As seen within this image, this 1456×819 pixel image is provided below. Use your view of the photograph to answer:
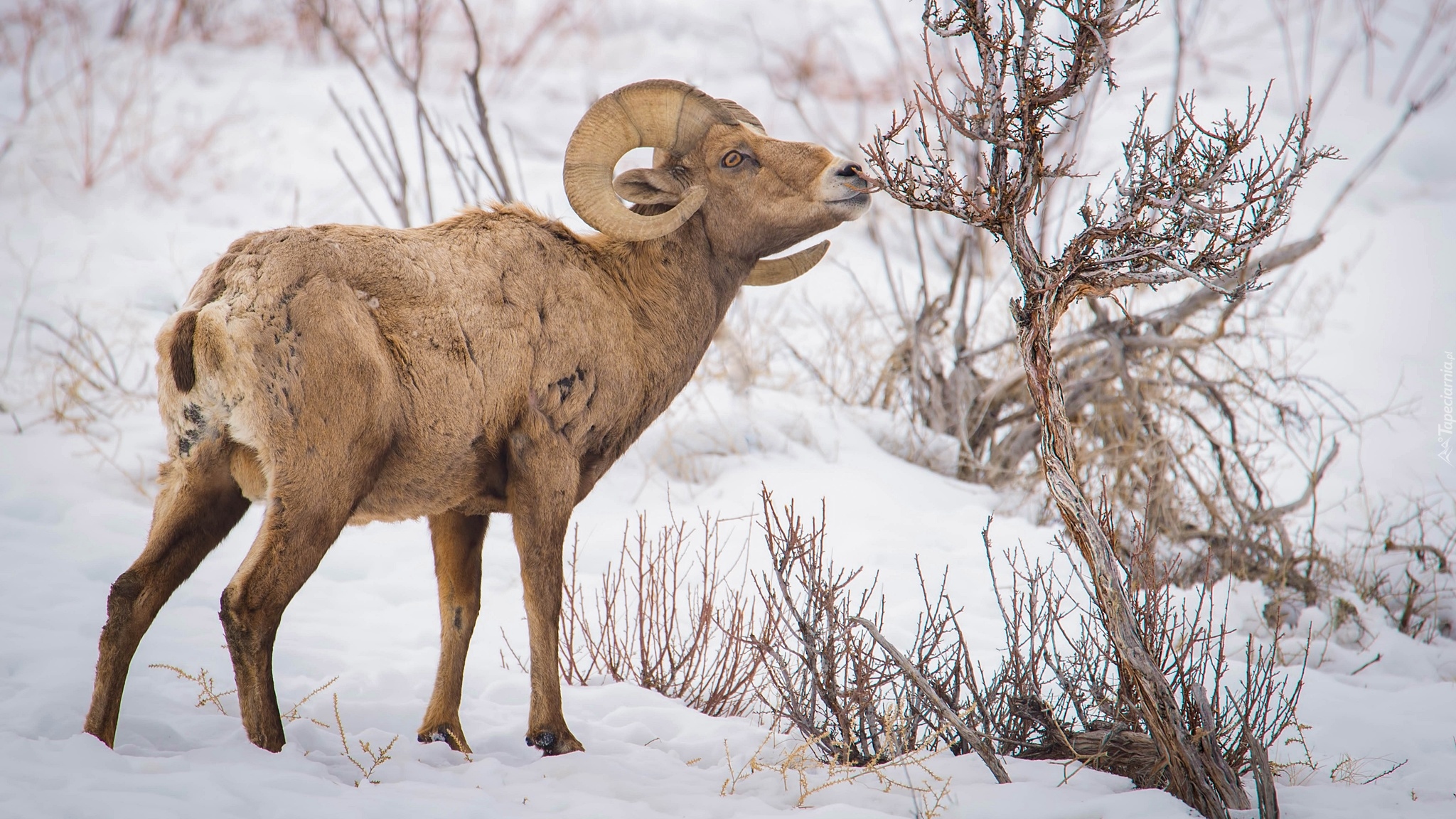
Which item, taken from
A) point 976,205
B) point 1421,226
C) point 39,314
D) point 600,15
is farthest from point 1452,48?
point 39,314

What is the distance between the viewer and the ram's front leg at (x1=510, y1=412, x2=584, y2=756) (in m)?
3.54

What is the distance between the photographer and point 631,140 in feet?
12.9

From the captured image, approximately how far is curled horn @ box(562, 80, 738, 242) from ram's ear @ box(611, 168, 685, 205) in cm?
10

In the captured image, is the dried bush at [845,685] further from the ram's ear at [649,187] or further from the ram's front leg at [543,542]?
the ram's ear at [649,187]

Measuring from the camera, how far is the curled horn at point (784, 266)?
14.5 feet

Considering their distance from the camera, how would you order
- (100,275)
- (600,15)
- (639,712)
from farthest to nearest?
(600,15)
(100,275)
(639,712)

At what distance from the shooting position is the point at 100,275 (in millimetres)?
8672

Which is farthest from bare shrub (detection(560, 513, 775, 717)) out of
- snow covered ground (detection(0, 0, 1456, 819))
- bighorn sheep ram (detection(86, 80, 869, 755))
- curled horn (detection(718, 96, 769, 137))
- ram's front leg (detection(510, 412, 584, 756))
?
curled horn (detection(718, 96, 769, 137))

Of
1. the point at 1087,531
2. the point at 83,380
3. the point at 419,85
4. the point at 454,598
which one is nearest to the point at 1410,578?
the point at 1087,531

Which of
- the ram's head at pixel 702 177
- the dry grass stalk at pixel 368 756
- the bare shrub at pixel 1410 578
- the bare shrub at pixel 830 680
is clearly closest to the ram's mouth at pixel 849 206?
the ram's head at pixel 702 177

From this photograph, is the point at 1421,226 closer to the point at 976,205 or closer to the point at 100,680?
the point at 976,205

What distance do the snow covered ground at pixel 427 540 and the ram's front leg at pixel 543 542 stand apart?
7.7 inches

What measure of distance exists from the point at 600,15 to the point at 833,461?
1140cm

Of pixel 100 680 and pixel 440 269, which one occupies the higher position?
pixel 440 269
